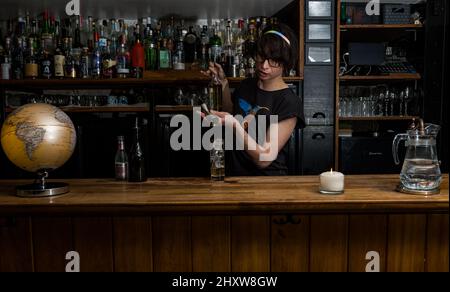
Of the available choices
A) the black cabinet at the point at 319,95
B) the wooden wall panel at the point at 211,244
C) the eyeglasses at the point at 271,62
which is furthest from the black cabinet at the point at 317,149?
the wooden wall panel at the point at 211,244

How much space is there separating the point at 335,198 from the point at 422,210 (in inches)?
10.1

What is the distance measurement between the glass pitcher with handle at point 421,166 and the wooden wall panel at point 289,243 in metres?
0.36

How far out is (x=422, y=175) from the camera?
1.33 meters

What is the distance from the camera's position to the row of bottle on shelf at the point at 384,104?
3354 millimetres

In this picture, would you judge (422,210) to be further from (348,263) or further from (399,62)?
(399,62)

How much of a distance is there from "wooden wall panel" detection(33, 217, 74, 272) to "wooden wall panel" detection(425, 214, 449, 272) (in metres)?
1.12

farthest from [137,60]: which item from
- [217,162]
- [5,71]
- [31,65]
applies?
[217,162]

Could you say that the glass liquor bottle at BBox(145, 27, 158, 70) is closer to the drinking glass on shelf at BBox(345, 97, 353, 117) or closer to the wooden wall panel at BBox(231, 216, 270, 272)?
the drinking glass on shelf at BBox(345, 97, 353, 117)

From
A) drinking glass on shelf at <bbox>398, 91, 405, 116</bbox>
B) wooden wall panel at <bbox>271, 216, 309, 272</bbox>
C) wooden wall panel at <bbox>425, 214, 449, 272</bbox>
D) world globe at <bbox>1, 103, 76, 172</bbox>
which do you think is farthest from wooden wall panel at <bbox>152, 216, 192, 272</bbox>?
drinking glass on shelf at <bbox>398, 91, 405, 116</bbox>

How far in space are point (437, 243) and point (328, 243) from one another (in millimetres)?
341

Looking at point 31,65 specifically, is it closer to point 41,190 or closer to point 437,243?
point 41,190

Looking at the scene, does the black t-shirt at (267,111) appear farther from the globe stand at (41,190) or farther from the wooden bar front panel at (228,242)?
the globe stand at (41,190)
